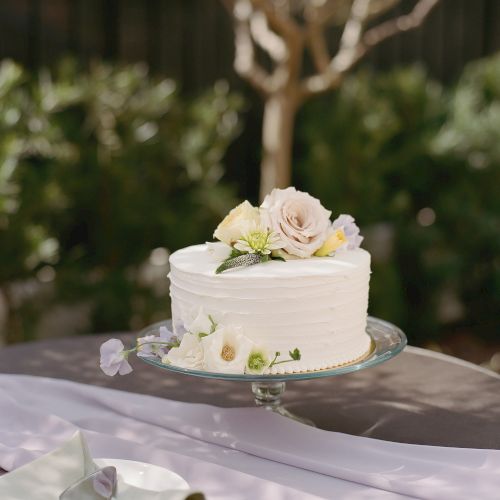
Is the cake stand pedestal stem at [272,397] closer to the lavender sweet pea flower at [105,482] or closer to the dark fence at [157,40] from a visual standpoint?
the lavender sweet pea flower at [105,482]

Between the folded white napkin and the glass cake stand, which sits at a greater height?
the glass cake stand

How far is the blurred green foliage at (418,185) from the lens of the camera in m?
5.46

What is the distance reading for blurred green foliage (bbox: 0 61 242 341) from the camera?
154 inches

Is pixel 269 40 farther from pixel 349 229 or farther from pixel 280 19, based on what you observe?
pixel 349 229

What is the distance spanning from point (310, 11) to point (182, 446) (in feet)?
10.4

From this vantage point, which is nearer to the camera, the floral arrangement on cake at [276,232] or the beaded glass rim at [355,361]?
the beaded glass rim at [355,361]

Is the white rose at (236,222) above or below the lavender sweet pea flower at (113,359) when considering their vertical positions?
above

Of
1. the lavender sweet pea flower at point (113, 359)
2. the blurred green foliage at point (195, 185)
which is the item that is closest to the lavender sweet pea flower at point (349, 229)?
the lavender sweet pea flower at point (113, 359)

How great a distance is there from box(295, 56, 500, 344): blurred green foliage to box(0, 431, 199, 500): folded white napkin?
11.9 ft

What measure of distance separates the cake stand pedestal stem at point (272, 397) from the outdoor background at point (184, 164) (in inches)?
77.2

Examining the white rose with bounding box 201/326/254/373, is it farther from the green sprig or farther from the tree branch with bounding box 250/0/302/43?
the tree branch with bounding box 250/0/302/43

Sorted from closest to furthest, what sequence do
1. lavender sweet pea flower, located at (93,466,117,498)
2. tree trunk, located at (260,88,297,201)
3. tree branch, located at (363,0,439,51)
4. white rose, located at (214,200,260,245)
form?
lavender sweet pea flower, located at (93,466,117,498) < white rose, located at (214,200,260,245) < tree branch, located at (363,0,439,51) < tree trunk, located at (260,88,297,201)

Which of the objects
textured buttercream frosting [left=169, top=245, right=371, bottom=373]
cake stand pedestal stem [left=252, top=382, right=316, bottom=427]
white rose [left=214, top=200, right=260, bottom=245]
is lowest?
cake stand pedestal stem [left=252, top=382, right=316, bottom=427]

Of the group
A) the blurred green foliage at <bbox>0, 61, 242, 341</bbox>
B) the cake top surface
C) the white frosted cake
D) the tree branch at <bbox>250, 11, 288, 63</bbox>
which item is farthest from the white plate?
the tree branch at <bbox>250, 11, 288, 63</bbox>
